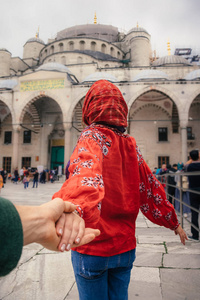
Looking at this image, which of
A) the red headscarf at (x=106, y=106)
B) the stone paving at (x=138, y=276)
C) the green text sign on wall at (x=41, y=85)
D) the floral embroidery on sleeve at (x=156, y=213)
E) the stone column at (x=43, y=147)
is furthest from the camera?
the stone column at (x=43, y=147)

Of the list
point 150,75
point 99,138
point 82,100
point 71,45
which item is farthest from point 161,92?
point 99,138

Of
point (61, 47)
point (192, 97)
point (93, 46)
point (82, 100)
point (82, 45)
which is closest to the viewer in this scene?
point (192, 97)

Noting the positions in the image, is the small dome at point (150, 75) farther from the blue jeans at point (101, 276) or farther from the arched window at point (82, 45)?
the blue jeans at point (101, 276)

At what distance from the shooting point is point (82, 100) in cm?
1906

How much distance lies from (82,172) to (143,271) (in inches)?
76.6

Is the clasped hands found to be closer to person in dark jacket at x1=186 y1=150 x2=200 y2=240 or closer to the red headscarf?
the red headscarf

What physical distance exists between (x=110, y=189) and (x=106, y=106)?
0.43 meters

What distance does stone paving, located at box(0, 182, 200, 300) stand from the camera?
180 centimetres

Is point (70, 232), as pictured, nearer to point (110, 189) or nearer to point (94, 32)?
point (110, 189)

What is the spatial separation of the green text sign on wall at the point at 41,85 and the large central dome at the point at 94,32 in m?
15.7

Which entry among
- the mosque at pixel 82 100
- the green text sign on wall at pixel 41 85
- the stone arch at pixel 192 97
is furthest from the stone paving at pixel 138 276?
the green text sign on wall at pixel 41 85

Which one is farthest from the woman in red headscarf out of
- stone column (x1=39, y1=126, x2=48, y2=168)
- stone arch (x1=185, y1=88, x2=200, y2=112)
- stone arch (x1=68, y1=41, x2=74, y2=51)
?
stone arch (x1=68, y1=41, x2=74, y2=51)

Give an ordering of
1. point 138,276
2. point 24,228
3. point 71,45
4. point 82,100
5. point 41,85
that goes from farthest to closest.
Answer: point 71,45 < point 82,100 < point 41,85 < point 138,276 < point 24,228

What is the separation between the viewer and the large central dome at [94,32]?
30078 millimetres
